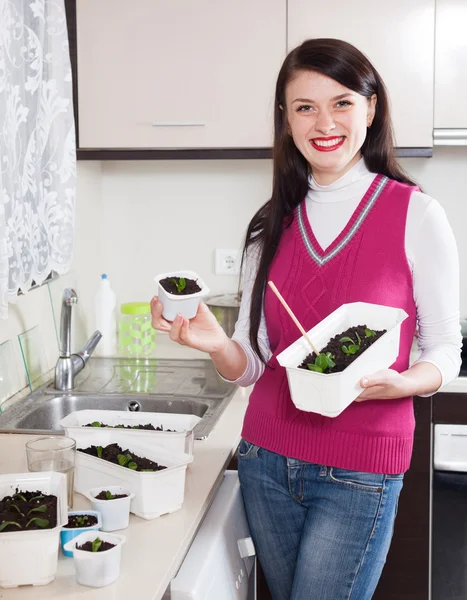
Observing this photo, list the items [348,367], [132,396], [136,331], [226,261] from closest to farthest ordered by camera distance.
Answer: [348,367]
[132,396]
[136,331]
[226,261]

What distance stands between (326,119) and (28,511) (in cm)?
82

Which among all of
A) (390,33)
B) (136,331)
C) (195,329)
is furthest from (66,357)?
(390,33)

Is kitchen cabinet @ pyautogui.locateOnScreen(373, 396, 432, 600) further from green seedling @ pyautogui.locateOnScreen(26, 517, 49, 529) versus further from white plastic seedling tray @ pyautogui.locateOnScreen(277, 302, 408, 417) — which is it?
green seedling @ pyautogui.locateOnScreen(26, 517, 49, 529)

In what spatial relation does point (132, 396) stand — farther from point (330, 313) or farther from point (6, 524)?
point (6, 524)

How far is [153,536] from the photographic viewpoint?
4.47 ft

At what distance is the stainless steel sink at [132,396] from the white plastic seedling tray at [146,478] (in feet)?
1.14

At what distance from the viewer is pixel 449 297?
147 cm

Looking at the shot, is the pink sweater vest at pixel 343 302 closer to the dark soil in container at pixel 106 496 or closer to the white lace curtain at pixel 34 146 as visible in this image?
the dark soil in container at pixel 106 496

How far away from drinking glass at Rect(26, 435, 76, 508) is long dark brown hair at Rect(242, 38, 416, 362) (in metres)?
0.41

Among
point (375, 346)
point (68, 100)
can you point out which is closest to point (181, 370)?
point (68, 100)

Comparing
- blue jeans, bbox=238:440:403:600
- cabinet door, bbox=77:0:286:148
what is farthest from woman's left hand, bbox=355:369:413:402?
cabinet door, bbox=77:0:286:148

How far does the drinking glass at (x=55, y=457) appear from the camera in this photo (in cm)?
145

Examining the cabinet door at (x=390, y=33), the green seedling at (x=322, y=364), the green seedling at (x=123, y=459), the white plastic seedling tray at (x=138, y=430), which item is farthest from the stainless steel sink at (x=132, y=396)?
the cabinet door at (x=390, y=33)

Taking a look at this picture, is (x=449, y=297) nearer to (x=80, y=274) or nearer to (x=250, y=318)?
(x=250, y=318)
